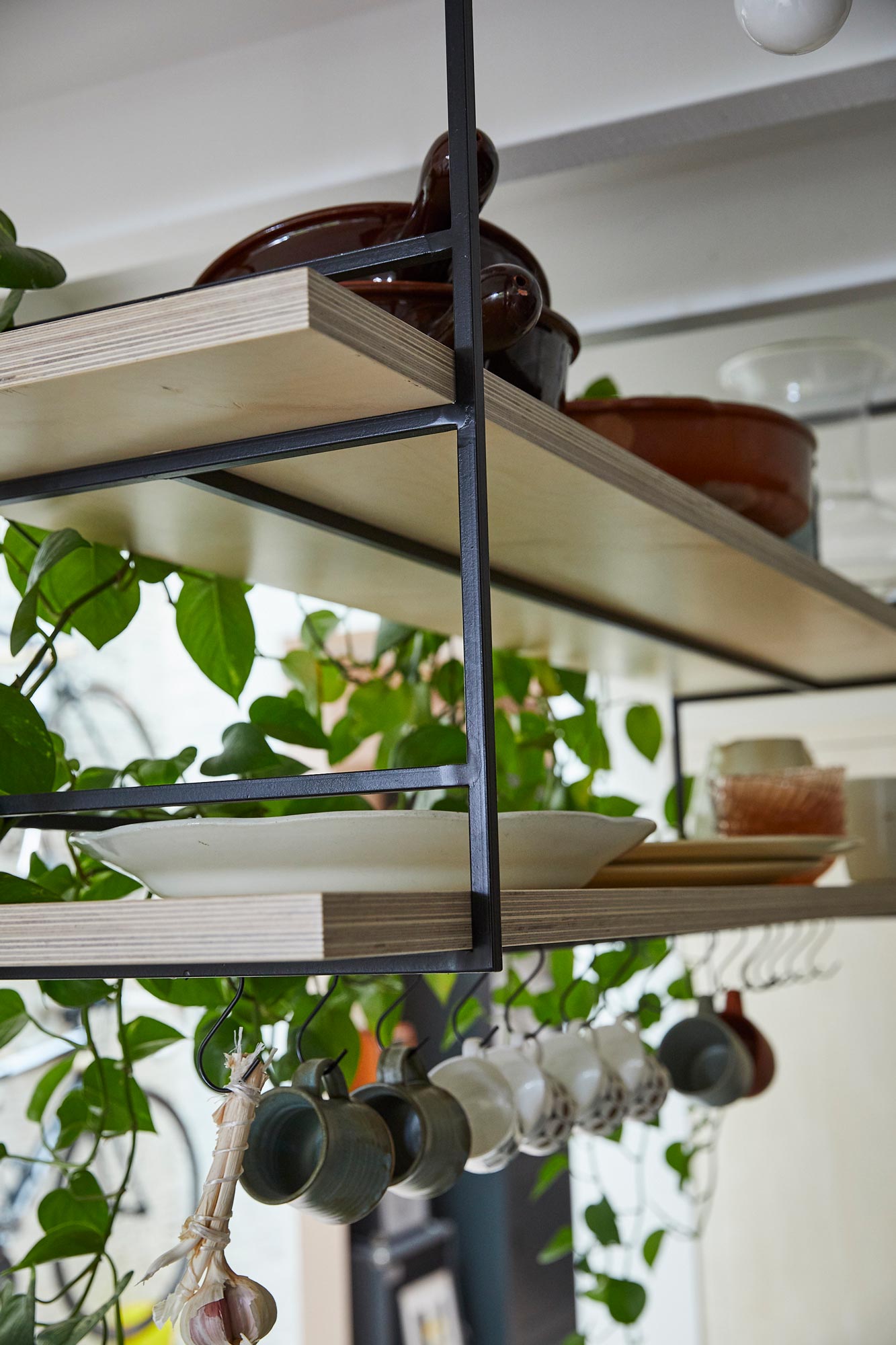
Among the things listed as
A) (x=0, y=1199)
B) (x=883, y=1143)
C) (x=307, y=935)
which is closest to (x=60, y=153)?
(x=307, y=935)

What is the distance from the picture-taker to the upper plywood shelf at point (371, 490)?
57 cm

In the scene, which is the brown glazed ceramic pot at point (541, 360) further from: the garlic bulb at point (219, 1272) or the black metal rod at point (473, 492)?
A: the garlic bulb at point (219, 1272)

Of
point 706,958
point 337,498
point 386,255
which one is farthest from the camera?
point 706,958

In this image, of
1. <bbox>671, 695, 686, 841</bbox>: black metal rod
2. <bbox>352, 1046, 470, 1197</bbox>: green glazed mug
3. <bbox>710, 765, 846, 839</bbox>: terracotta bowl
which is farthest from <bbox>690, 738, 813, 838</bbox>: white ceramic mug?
<bbox>352, 1046, 470, 1197</bbox>: green glazed mug

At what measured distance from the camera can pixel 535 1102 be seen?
107 cm

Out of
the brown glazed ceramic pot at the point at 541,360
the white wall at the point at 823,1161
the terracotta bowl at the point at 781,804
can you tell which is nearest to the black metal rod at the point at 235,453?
the brown glazed ceramic pot at the point at 541,360

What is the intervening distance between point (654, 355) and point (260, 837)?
1.29 metres

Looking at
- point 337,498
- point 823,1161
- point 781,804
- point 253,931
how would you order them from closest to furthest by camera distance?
point 253,931, point 337,498, point 781,804, point 823,1161

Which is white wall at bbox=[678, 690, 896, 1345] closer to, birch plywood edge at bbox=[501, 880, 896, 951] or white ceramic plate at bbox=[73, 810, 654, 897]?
birch plywood edge at bbox=[501, 880, 896, 951]

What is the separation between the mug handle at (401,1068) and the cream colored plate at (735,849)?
0.82 ft

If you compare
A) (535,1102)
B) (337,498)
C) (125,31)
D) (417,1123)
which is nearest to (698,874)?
(535,1102)

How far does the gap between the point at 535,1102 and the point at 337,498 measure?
52 centimetres

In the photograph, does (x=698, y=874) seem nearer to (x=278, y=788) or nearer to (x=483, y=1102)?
(x=483, y=1102)

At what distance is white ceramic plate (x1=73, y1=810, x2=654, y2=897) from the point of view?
0.62m
